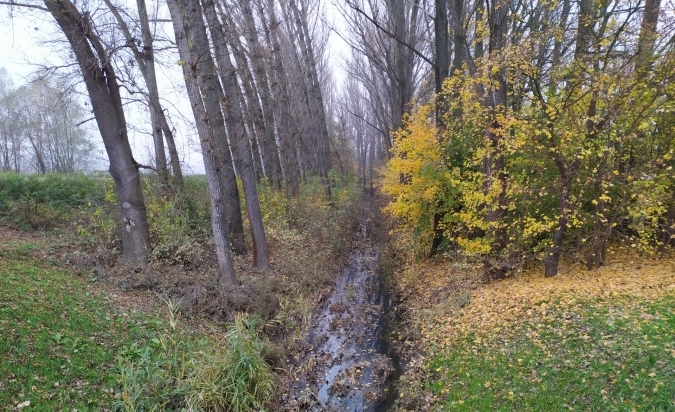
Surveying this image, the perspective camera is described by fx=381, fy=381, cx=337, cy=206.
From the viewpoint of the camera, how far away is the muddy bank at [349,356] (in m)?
5.71

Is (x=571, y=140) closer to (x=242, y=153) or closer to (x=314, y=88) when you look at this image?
(x=242, y=153)

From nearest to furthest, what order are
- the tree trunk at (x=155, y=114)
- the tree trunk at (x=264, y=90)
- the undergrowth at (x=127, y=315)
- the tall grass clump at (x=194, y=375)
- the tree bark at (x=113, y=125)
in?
the undergrowth at (x=127, y=315), the tall grass clump at (x=194, y=375), the tree bark at (x=113, y=125), the tree trunk at (x=155, y=114), the tree trunk at (x=264, y=90)

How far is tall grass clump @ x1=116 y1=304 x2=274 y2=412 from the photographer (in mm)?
4559

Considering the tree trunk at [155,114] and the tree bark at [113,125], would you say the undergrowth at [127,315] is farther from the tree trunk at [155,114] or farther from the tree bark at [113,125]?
the tree trunk at [155,114]

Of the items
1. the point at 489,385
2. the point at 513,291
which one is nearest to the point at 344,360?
the point at 489,385

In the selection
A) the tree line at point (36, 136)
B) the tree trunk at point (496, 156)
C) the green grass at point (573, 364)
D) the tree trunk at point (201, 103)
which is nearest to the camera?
the green grass at point (573, 364)

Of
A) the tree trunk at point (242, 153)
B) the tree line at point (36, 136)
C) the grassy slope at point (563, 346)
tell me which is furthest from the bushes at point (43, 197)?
the tree line at point (36, 136)

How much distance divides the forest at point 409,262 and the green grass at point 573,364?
0.03 meters

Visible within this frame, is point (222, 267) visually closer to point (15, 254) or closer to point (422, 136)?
point (15, 254)

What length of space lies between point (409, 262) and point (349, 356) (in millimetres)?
5685

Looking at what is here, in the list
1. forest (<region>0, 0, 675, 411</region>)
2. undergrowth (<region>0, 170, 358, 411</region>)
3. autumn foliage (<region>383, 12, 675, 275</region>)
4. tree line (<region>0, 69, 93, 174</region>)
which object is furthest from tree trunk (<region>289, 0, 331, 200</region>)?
tree line (<region>0, 69, 93, 174</region>)

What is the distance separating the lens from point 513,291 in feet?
23.4

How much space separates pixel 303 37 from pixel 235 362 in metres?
18.5

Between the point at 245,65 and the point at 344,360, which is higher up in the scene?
the point at 245,65
